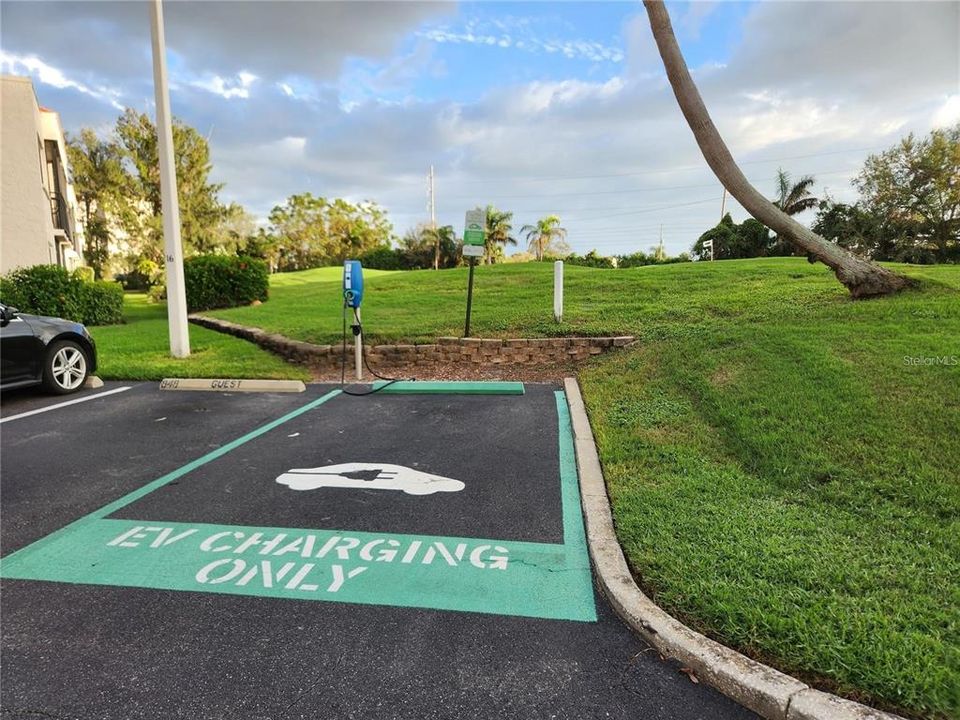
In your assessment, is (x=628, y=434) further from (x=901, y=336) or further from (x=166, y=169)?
(x=166, y=169)

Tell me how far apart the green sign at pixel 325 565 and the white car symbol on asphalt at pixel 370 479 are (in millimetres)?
724

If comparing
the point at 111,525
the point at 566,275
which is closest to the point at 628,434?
the point at 111,525

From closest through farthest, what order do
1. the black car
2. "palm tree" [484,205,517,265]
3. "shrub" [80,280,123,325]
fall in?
the black car → "shrub" [80,280,123,325] → "palm tree" [484,205,517,265]

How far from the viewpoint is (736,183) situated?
294 inches

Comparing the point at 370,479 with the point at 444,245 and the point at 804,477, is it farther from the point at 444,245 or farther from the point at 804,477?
the point at 444,245


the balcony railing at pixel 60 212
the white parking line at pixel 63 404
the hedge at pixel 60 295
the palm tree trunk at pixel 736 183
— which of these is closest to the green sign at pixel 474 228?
the palm tree trunk at pixel 736 183

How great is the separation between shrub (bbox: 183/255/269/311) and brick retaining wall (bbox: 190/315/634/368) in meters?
8.93

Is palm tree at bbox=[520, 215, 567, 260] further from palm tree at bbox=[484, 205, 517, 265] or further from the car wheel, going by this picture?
the car wheel

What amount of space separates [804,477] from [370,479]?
2.97 m

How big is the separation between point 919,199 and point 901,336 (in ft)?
108

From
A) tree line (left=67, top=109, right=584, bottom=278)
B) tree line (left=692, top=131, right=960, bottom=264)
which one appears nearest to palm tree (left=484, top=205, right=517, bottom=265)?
tree line (left=67, top=109, right=584, bottom=278)

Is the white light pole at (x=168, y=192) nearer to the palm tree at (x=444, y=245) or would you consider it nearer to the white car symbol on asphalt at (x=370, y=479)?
the white car symbol on asphalt at (x=370, y=479)

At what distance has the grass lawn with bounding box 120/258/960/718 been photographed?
7.30 ft

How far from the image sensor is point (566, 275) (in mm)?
15250
